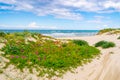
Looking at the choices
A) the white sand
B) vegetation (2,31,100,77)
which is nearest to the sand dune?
the white sand

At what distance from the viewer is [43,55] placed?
426 inches

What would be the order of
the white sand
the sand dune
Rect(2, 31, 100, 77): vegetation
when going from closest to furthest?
the white sand, the sand dune, Rect(2, 31, 100, 77): vegetation

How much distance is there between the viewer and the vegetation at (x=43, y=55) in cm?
962

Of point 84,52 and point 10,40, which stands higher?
point 10,40

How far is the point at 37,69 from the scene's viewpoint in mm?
9359

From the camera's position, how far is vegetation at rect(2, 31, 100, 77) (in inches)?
379

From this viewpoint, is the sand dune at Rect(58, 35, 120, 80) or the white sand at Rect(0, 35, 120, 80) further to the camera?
the sand dune at Rect(58, 35, 120, 80)

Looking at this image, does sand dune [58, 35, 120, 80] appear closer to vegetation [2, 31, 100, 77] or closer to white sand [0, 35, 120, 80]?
white sand [0, 35, 120, 80]

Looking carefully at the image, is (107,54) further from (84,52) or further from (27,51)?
(27,51)

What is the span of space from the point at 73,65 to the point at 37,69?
2092mm

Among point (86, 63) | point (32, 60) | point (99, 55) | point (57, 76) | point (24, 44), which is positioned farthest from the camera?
point (99, 55)

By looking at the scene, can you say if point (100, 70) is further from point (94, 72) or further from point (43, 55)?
point (43, 55)

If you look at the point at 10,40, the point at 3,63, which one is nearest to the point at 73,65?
the point at 3,63

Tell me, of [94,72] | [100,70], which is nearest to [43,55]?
[94,72]
